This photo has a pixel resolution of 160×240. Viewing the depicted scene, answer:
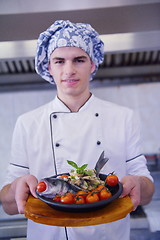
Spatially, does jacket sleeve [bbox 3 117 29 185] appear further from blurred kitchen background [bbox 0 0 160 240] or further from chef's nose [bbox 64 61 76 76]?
blurred kitchen background [bbox 0 0 160 240]

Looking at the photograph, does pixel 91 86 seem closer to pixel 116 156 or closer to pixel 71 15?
pixel 71 15

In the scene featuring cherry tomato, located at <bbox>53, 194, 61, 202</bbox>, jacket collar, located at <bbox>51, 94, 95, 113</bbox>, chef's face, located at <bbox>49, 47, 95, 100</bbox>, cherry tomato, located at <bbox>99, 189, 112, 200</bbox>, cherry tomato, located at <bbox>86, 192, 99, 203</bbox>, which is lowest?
cherry tomato, located at <bbox>53, 194, 61, 202</bbox>

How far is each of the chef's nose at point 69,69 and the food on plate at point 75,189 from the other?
1.60 feet

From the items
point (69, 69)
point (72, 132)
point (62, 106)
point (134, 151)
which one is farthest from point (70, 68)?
point (134, 151)

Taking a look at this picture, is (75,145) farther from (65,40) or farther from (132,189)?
(65,40)

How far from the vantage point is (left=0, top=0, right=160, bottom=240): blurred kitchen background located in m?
1.65

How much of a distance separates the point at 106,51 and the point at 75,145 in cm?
76

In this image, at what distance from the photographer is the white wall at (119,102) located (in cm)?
231

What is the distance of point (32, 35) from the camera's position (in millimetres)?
1711

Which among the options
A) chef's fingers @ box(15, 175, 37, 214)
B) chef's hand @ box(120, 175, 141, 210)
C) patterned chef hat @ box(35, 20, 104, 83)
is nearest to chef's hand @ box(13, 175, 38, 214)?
chef's fingers @ box(15, 175, 37, 214)

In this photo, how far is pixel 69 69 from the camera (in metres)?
1.20

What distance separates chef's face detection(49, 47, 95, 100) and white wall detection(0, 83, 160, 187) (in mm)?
1073

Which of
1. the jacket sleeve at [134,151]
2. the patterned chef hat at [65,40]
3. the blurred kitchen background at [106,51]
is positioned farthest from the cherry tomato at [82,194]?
the blurred kitchen background at [106,51]

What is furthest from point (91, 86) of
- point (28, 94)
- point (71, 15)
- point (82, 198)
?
point (82, 198)
